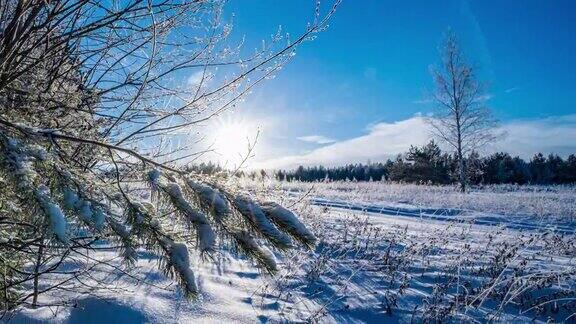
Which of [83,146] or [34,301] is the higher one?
[83,146]

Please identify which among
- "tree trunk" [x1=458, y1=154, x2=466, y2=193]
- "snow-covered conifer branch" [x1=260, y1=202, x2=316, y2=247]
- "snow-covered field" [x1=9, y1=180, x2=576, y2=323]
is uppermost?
"tree trunk" [x1=458, y1=154, x2=466, y2=193]

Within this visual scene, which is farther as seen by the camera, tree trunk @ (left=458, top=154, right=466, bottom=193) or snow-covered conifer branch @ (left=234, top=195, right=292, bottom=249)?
tree trunk @ (left=458, top=154, right=466, bottom=193)

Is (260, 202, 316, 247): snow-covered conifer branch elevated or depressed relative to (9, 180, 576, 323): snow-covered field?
elevated

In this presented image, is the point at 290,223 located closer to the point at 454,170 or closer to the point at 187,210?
the point at 187,210

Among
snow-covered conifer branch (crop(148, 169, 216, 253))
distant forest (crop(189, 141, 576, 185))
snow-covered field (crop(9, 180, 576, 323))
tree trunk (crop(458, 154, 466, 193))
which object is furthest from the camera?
distant forest (crop(189, 141, 576, 185))

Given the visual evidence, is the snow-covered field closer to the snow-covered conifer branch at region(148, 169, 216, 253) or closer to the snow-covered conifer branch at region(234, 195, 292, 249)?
the snow-covered conifer branch at region(234, 195, 292, 249)

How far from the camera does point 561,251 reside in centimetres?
596

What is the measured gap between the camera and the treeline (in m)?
27.1

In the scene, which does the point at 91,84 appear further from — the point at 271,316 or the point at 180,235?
the point at 271,316

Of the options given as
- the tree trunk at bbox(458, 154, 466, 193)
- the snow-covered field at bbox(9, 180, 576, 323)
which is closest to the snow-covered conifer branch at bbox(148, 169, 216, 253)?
the snow-covered field at bbox(9, 180, 576, 323)

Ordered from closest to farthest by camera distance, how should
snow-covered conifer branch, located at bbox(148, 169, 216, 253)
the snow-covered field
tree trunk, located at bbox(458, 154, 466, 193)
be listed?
snow-covered conifer branch, located at bbox(148, 169, 216, 253), the snow-covered field, tree trunk, located at bbox(458, 154, 466, 193)

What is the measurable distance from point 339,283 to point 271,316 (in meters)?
1.18

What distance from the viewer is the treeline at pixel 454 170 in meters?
27.1

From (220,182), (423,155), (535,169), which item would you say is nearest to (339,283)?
(220,182)
